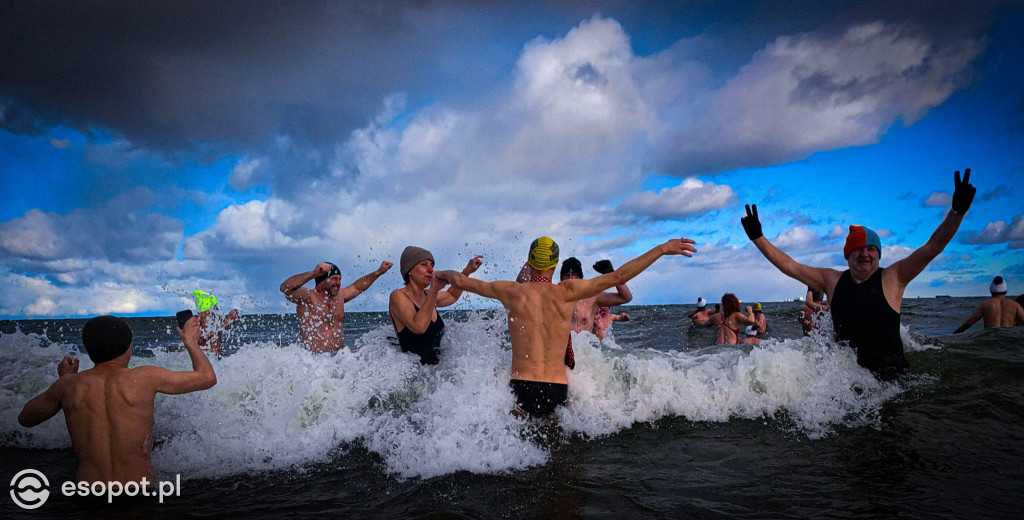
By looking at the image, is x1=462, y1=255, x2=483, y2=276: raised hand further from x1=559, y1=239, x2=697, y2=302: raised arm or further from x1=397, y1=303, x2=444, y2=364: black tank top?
x1=559, y1=239, x2=697, y2=302: raised arm

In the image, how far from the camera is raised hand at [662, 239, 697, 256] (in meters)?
4.62

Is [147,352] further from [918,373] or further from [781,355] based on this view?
[918,373]

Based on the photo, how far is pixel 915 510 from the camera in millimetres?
3461

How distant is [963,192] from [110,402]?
24.8 feet

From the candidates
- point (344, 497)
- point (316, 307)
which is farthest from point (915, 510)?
point (316, 307)

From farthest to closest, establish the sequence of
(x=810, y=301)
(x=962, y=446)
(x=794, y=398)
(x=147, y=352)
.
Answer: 1. (x=147, y=352)
2. (x=810, y=301)
3. (x=794, y=398)
4. (x=962, y=446)

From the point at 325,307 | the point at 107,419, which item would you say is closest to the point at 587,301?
the point at 325,307

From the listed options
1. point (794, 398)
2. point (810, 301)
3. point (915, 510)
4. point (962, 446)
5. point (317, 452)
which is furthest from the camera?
point (810, 301)

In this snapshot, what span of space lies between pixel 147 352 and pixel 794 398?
70.1 feet

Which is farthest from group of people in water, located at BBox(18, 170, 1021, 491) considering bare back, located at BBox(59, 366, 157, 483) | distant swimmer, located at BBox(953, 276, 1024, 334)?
distant swimmer, located at BBox(953, 276, 1024, 334)

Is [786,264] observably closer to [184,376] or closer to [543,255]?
[543,255]

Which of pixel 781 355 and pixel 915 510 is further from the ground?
pixel 781 355

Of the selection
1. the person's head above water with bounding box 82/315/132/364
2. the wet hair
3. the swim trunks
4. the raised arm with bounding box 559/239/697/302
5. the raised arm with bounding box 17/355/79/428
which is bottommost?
the swim trunks

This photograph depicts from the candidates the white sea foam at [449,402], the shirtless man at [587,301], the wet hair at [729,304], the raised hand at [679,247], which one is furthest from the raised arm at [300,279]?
the wet hair at [729,304]
